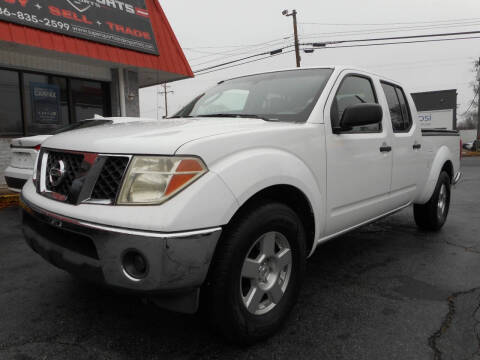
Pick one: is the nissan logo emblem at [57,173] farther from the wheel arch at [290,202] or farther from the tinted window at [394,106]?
the tinted window at [394,106]

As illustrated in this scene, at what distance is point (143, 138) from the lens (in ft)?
6.64

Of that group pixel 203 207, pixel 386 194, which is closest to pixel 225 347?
pixel 203 207

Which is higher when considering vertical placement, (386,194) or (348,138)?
(348,138)

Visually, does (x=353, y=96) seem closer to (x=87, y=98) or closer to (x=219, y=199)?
(x=219, y=199)

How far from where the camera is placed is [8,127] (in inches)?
364

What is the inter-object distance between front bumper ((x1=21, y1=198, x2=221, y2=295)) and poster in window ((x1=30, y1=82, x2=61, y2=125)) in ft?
29.5

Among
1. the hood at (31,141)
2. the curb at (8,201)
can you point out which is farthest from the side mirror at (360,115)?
the curb at (8,201)

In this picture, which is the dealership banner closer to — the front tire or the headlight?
the headlight

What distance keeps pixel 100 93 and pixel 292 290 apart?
34.0 ft

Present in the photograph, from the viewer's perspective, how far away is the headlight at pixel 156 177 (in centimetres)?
187

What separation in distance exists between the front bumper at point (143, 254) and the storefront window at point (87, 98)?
31.6ft

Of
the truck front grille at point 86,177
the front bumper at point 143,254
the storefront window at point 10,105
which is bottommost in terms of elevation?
the front bumper at point 143,254

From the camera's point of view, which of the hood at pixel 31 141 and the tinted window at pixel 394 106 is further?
the hood at pixel 31 141

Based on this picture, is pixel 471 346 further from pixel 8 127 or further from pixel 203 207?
pixel 8 127
